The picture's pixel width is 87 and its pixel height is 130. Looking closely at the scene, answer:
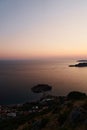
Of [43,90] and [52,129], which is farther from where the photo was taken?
[43,90]

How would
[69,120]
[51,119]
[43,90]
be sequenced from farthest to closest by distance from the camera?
[43,90], [51,119], [69,120]

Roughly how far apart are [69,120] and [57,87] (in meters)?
68.2

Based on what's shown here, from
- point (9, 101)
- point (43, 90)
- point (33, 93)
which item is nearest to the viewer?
point (9, 101)

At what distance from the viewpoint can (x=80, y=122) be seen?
1484 cm

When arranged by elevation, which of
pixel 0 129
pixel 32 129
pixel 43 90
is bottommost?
pixel 43 90

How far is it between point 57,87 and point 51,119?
6580cm

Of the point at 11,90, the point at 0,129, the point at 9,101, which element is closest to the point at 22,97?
the point at 9,101

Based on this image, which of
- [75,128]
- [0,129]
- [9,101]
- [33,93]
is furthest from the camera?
[33,93]

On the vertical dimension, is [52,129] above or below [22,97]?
above

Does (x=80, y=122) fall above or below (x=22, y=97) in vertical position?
above

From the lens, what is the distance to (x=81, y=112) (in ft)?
50.2

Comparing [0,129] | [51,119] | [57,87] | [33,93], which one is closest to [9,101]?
[33,93]

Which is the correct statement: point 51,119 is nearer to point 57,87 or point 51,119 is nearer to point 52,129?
point 52,129

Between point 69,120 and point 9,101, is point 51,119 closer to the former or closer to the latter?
point 69,120
